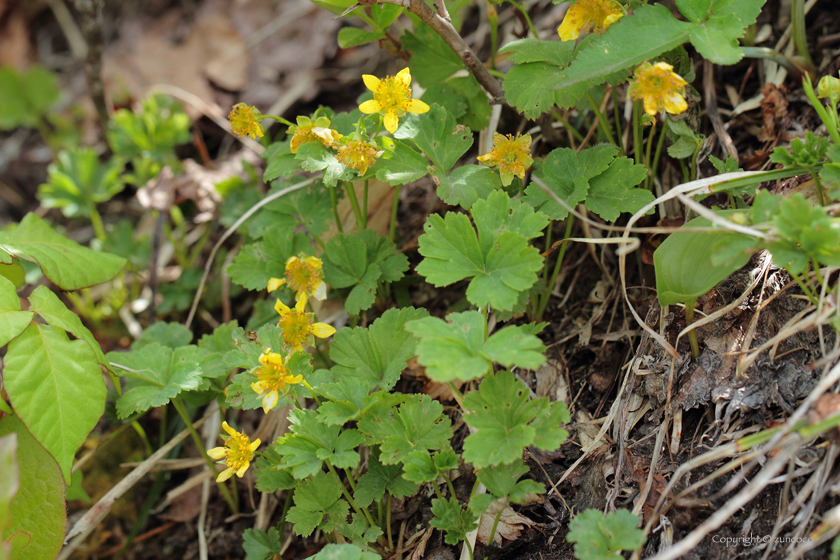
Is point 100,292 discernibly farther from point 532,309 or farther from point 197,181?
point 532,309

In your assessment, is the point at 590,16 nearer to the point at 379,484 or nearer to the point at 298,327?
the point at 298,327

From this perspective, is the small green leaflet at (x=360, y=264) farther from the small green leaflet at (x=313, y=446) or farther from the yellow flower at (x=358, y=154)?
the small green leaflet at (x=313, y=446)

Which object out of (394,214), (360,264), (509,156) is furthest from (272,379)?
(509,156)

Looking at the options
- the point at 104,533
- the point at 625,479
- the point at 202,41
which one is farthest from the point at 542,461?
the point at 202,41

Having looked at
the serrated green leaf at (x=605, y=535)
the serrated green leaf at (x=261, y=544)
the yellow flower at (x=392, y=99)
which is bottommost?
the serrated green leaf at (x=261, y=544)

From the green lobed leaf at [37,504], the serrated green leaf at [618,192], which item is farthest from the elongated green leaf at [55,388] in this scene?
the serrated green leaf at [618,192]

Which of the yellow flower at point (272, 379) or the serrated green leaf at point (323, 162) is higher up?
the serrated green leaf at point (323, 162)
